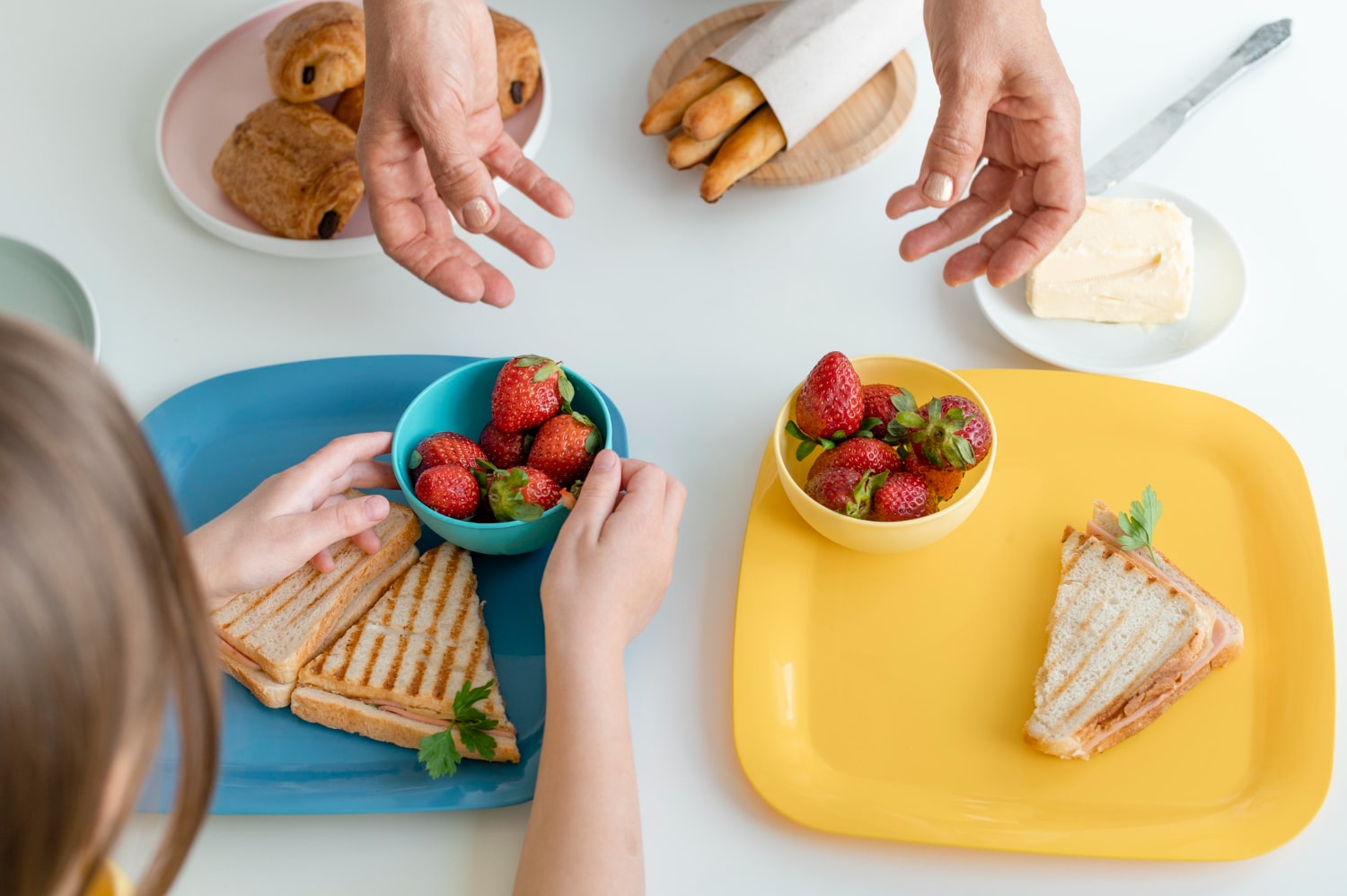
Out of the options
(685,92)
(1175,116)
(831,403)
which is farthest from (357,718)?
(1175,116)

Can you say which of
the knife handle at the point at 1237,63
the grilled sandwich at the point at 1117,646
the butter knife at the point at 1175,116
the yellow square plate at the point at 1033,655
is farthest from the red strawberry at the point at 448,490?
the knife handle at the point at 1237,63

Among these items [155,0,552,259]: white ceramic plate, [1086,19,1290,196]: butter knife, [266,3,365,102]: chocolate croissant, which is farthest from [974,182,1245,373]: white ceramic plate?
[266,3,365,102]: chocolate croissant

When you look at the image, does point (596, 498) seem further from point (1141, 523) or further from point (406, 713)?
point (1141, 523)

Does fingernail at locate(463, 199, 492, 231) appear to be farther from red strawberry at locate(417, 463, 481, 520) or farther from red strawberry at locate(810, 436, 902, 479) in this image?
red strawberry at locate(810, 436, 902, 479)

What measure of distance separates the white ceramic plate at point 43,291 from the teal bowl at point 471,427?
79 cm

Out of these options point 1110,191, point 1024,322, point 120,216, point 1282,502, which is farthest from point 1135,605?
point 120,216

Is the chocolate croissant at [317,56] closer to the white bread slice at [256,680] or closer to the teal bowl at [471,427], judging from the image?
the teal bowl at [471,427]

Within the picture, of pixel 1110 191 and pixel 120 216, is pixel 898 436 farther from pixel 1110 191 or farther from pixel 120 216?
pixel 120 216

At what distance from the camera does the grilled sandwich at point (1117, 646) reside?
1280 millimetres

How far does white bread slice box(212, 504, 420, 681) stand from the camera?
142 centimetres

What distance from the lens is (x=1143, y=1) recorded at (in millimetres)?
2127

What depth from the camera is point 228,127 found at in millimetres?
2113

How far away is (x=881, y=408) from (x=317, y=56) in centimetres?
133

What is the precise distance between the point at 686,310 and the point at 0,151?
5.33 ft
